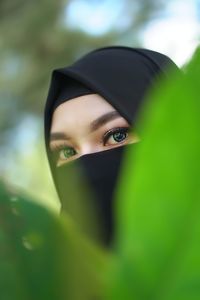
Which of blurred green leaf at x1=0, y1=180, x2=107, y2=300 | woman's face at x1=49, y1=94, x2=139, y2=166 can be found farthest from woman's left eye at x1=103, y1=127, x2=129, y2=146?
blurred green leaf at x1=0, y1=180, x2=107, y2=300

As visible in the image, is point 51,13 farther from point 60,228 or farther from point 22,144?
point 60,228

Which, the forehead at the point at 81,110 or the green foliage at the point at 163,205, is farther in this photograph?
the forehead at the point at 81,110

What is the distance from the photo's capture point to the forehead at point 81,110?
4.10 feet

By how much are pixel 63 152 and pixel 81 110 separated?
10 centimetres

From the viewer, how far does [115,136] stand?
1248mm

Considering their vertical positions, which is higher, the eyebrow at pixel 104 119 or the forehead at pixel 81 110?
the forehead at pixel 81 110

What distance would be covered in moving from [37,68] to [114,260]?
→ 5460 millimetres

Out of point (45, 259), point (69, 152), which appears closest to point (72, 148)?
point (69, 152)

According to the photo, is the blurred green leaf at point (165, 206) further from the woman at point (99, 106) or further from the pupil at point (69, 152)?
the pupil at point (69, 152)

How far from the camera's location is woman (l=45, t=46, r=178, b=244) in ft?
4.00

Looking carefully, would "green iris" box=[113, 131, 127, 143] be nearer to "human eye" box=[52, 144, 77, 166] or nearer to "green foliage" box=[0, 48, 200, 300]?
"human eye" box=[52, 144, 77, 166]

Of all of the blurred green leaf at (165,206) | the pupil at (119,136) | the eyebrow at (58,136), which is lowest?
the blurred green leaf at (165,206)

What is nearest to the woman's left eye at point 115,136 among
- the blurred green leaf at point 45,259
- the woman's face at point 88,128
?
the woman's face at point 88,128

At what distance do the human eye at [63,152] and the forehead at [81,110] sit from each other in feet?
0.13
